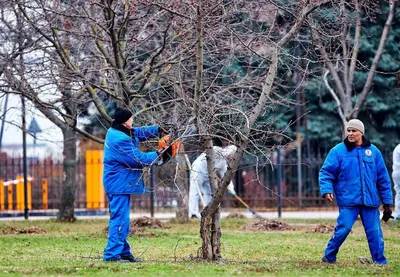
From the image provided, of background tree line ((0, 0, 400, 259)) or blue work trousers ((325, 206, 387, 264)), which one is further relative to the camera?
blue work trousers ((325, 206, 387, 264))

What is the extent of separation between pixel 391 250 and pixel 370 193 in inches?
102

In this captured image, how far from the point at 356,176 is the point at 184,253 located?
2.90 metres

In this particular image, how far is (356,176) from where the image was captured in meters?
11.8

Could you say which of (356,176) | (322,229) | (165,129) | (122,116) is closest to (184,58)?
(165,129)

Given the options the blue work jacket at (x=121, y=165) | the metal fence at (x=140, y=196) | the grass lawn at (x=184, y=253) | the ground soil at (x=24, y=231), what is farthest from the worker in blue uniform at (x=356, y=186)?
Answer: the metal fence at (x=140, y=196)

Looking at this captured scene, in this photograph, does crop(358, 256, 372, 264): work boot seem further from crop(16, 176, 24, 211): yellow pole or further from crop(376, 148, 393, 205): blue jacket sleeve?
crop(16, 176, 24, 211): yellow pole

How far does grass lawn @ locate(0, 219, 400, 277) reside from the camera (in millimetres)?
10711

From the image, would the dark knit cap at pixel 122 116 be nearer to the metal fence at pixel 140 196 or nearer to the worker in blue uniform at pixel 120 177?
the worker in blue uniform at pixel 120 177

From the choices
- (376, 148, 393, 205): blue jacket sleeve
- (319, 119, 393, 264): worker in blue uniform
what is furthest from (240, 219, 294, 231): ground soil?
(376, 148, 393, 205): blue jacket sleeve

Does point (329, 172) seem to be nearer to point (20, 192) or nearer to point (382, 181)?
point (382, 181)

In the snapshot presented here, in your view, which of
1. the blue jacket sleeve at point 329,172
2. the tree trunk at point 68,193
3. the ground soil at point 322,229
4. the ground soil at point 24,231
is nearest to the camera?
the blue jacket sleeve at point 329,172

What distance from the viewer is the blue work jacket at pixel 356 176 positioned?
38.5ft

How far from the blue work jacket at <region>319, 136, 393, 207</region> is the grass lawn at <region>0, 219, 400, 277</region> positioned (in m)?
0.82

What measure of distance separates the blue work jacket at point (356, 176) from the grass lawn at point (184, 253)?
2.68ft
